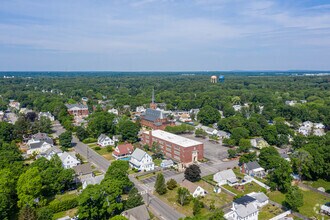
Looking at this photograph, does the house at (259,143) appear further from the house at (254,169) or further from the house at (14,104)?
the house at (14,104)

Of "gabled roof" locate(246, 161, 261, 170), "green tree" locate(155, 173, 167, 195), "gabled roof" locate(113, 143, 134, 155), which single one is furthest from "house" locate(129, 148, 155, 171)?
"gabled roof" locate(246, 161, 261, 170)

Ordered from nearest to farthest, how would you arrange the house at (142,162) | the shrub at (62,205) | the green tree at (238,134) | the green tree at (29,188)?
the green tree at (29,188), the shrub at (62,205), the house at (142,162), the green tree at (238,134)

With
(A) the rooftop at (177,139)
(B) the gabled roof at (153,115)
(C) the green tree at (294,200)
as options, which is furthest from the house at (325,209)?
(B) the gabled roof at (153,115)

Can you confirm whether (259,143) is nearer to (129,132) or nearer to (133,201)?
(129,132)

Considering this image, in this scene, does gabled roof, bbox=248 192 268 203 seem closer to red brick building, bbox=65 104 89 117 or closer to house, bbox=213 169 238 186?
house, bbox=213 169 238 186

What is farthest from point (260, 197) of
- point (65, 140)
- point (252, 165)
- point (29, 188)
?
point (65, 140)

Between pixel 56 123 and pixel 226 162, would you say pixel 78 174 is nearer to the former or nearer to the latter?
pixel 226 162
